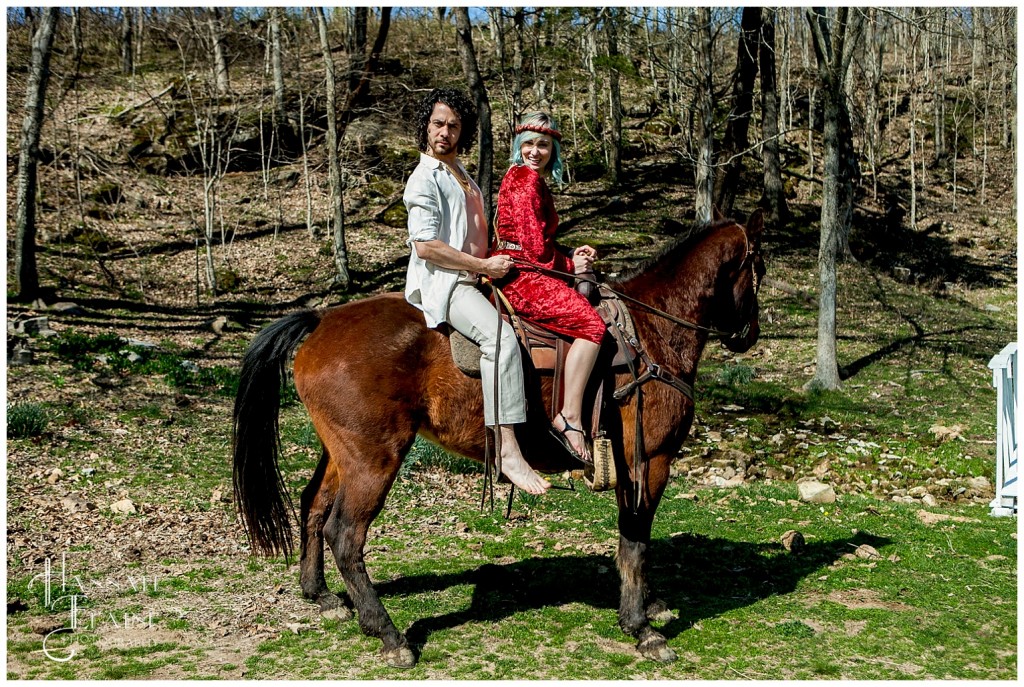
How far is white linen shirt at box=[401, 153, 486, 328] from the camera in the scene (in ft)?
15.7

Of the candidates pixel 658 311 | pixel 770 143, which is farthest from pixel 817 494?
pixel 770 143

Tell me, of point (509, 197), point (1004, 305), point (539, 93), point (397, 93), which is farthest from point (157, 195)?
point (1004, 305)

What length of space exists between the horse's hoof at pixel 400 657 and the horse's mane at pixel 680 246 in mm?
2689

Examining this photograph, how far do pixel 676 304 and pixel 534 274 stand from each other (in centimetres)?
104

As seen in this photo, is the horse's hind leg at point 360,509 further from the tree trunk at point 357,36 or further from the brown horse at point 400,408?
the tree trunk at point 357,36

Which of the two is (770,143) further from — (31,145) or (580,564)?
(580,564)

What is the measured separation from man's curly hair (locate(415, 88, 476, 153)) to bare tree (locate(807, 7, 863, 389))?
32.1 feet

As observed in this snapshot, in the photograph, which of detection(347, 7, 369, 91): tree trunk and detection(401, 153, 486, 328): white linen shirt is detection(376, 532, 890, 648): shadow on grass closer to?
detection(401, 153, 486, 328): white linen shirt

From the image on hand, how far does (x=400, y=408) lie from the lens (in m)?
4.93

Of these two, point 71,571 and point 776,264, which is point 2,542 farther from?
point 776,264

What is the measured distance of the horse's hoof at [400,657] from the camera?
4.66 metres

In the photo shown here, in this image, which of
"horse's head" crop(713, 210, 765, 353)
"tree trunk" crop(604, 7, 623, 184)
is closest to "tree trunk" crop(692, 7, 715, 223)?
"tree trunk" crop(604, 7, 623, 184)

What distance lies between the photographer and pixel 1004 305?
1975cm

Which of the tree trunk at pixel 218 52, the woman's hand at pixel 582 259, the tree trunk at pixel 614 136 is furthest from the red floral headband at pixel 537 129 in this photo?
the tree trunk at pixel 614 136
